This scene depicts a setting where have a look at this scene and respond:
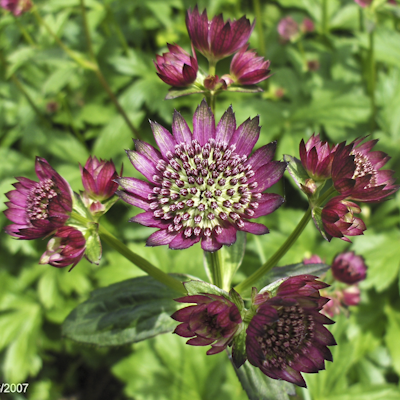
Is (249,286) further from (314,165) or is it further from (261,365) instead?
(314,165)

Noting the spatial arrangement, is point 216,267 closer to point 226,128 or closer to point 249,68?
point 226,128

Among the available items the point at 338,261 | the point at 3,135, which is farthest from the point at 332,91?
the point at 3,135

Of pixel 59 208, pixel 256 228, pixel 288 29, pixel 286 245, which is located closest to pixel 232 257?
pixel 286 245

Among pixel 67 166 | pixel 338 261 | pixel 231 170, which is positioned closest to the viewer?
pixel 231 170

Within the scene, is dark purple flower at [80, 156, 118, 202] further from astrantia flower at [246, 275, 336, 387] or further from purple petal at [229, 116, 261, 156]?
astrantia flower at [246, 275, 336, 387]

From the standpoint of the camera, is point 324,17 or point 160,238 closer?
point 160,238

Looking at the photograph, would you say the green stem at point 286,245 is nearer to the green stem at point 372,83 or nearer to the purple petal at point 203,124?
the purple petal at point 203,124
